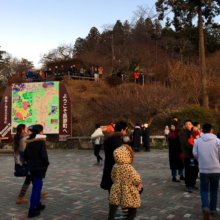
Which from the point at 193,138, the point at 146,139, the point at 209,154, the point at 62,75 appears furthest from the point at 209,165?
the point at 62,75

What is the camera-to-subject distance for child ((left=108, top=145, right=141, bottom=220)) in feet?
13.0

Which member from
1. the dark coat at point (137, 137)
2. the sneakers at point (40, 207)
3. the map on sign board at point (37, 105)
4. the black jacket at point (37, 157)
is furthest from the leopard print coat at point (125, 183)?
the map on sign board at point (37, 105)

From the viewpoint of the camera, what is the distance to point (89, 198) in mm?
6301

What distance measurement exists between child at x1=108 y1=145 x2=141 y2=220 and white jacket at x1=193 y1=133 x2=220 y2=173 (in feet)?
5.04

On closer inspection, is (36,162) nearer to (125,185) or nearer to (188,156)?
(125,185)

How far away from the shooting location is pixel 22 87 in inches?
775

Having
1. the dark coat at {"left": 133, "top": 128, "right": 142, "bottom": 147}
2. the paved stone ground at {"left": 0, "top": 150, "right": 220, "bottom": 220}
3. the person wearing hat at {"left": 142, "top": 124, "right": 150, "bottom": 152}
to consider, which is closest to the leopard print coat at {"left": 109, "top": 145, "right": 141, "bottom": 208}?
the paved stone ground at {"left": 0, "top": 150, "right": 220, "bottom": 220}

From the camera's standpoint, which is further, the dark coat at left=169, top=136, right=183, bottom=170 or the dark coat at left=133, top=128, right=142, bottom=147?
the dark coat at left=133, top=128, right=142, bottom=147

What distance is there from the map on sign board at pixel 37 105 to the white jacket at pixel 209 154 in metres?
15.0

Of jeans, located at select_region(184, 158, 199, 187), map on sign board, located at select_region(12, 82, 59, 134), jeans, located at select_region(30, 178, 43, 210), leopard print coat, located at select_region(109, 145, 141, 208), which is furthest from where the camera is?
map on sign board, located at select_region(12, 82, 59, 134)

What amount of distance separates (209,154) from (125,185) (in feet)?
5.96

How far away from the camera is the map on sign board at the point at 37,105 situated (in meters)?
19.0

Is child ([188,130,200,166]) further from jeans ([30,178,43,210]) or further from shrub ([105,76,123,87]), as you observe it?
shrub ([105,76,123,87])

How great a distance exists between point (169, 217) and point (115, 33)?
Answer: 47518 mm
